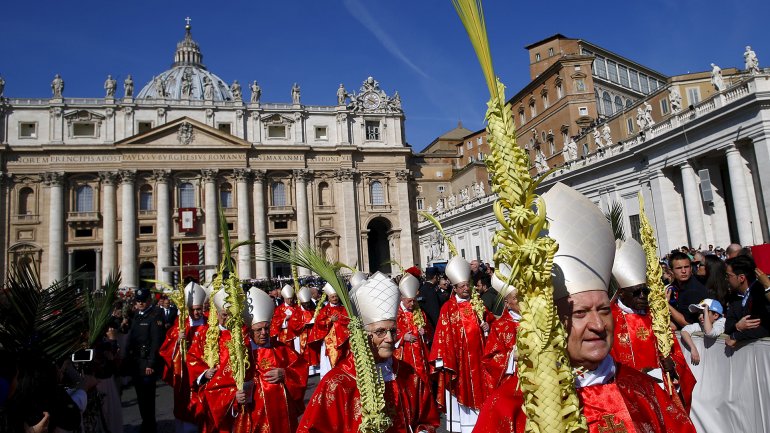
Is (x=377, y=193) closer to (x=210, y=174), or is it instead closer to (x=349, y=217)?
(x=349, y=217)

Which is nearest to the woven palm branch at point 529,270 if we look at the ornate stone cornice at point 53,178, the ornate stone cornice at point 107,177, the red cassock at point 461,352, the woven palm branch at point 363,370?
the woven palm branch at point 363,370

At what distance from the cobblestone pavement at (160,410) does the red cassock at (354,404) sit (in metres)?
3.88

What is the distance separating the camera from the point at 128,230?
143ft

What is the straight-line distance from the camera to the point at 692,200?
21969 millimetres

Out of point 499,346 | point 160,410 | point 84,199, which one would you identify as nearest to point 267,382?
point 499,346

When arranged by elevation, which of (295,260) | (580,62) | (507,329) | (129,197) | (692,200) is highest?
(580,62)

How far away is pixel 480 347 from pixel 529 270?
5347 mm

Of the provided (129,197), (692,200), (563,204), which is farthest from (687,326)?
(129,197)

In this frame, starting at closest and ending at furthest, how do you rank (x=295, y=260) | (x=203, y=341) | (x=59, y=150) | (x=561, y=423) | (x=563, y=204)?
(x=561, y=423)
(x=563, y=204)
(x=295, y=260)
(x=203, y=341)
(x=59, y=150)

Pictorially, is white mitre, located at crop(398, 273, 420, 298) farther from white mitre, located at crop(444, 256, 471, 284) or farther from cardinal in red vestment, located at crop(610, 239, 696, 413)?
cardinal in red vestment, located at crop(610, 239, 696, 413)

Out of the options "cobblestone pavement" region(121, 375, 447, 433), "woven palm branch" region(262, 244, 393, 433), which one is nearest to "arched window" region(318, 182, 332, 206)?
"cobblestone pavement" region(121, 375, 447, 433)

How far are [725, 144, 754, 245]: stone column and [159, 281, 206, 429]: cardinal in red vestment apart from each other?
65.6 feet

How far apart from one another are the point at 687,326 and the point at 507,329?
9.30ft

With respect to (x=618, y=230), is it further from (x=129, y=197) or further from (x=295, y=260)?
(x=129, y=197)
